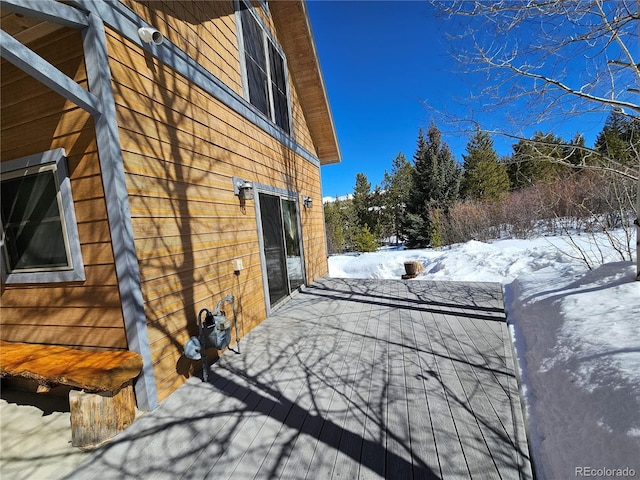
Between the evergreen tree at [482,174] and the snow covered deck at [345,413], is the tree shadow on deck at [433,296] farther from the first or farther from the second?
the evergreen tree at [482,174]

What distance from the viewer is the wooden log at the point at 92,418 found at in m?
1.75

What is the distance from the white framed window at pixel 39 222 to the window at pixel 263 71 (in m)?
2.71

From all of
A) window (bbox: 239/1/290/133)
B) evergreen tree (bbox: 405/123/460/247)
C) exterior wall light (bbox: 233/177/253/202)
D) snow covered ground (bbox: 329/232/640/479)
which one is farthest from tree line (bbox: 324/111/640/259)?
window (bbox: 239/1/290/133)

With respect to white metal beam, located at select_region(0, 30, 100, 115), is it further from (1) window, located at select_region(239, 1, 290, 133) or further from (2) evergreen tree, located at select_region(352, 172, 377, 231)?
(2) evergreen tree, located at select_region(352, 172, 377, 231)

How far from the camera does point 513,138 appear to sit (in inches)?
139

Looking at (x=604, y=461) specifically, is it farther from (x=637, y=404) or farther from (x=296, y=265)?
(x=296, y=265)

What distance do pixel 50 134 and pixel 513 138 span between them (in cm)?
471

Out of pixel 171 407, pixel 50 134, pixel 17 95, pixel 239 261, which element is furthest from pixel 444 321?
pixel 17 95

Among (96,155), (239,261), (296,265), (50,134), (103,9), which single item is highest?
(103,9)

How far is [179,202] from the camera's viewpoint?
2.55 meters

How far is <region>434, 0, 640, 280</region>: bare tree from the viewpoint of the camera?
113 inches

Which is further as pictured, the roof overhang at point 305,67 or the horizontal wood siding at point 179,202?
the roof overhang at point 305,67

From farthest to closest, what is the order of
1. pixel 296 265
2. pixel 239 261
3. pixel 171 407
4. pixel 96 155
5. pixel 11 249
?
pixel 296 265, pixel 239 261, pixel 11 249, pixel 171 407, pixel 96 155

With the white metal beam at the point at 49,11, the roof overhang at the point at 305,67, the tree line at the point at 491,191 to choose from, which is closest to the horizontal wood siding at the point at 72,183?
the white metal beam at the point at 49,11
